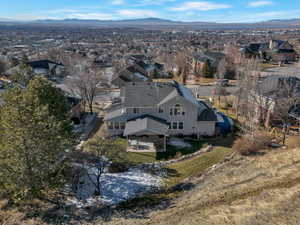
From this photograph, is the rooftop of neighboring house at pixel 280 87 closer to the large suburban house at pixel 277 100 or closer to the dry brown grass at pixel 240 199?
the large suburban house at pixel 277 100

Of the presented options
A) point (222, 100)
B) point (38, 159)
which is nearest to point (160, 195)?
point (38, 159)

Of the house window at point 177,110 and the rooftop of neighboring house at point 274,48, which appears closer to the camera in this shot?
the house window at point 177,110

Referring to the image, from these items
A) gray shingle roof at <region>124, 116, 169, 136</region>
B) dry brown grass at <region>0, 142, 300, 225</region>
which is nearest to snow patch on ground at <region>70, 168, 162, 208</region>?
dry brown grass at <region>0, 142, 300, 225</region>

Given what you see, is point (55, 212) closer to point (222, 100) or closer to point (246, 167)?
point (246, 167)

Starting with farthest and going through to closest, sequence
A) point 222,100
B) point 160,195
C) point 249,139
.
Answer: point 222,100, point 249,139, point 160,195

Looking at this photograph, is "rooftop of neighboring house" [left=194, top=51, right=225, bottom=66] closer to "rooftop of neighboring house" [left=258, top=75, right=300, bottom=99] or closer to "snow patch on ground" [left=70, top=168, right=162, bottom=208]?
"rooftop of neighboring house" [left=258, top=75, right=300, bottom=99]

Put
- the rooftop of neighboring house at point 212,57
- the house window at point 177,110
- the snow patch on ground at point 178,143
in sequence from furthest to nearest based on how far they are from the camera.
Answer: the rooftop of neighboring house at point 212,57
the house window at point 177,110
the snow patch on ground at point 178,143

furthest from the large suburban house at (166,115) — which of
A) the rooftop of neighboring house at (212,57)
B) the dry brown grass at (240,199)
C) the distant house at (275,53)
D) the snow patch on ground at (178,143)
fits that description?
the distant house at (275,53)
